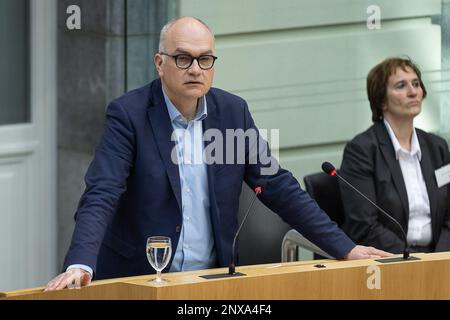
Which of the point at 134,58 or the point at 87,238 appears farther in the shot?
the point at 134,58

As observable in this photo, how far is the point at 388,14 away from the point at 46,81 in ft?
5.94

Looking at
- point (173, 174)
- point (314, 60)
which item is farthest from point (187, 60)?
point (314, 60)

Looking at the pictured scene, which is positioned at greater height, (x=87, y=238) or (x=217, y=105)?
(x=217, y=105)

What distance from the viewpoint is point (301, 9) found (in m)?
6.34

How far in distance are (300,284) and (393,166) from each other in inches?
73.8

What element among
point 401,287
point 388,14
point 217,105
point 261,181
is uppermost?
point 388,14

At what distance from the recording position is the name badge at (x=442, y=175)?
574 cm

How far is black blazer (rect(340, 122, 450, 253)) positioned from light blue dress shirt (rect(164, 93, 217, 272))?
1331mm

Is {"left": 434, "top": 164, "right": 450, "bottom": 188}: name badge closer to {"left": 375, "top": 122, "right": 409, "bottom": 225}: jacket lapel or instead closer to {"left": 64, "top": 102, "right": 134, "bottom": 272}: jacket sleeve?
{"left": 375, "top": 122, "right": 409, "bottom": 225}: jacket lapel

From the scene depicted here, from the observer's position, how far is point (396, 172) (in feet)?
18.5

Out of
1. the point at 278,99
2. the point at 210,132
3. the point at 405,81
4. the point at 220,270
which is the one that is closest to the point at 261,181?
the point at 210,132

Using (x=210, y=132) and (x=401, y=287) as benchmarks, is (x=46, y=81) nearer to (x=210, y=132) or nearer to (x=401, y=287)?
(x=210, y=132)

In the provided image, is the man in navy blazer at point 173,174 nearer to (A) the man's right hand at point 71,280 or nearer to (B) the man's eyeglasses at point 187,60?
(B) the man's eyeglasses at point 187,60

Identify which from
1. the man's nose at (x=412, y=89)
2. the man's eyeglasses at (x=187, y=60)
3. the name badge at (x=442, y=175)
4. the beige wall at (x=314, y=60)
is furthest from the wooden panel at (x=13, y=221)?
the man's eyeglasses at (x=187, y=60)
